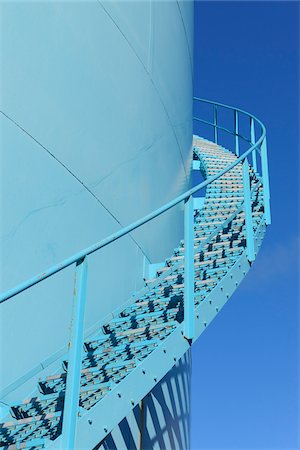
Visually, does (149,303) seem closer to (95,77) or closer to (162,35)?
(95,77)

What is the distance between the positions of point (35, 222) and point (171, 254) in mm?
3329

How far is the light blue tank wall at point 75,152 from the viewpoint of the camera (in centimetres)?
445

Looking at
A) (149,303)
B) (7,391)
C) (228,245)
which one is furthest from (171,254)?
(7,391)

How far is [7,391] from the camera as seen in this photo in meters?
4.18

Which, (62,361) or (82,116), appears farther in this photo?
(82,116)

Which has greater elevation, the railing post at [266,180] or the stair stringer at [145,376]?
the railing post at [266,180]

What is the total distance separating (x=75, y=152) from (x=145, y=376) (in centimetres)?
203

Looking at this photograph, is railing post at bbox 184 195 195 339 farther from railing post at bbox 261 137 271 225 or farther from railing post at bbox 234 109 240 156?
railing post at bbox 234 109 240 156

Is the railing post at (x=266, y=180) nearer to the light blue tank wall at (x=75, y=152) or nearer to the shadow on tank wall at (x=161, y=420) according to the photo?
the light blue tank wall at (x=75, y=152)

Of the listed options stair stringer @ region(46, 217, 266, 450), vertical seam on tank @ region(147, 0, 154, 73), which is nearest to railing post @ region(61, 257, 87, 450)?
stair stringer @ region(46, 217, 266, 450)

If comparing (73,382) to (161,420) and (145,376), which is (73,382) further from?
(161,420)

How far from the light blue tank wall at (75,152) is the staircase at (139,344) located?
1.02 feet

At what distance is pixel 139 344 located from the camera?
4504 mm

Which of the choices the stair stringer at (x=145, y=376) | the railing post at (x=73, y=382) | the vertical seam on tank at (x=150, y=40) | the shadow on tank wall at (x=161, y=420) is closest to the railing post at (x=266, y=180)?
the stair stringer at (x=145, y=376)
